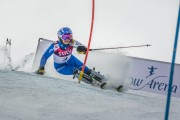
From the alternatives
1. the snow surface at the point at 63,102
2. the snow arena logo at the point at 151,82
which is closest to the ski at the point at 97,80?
the snow surface at the point at 63,102

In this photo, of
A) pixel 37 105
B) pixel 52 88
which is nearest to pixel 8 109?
pixel 37 105

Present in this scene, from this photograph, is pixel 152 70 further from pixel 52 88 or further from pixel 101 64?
pixel 52 88

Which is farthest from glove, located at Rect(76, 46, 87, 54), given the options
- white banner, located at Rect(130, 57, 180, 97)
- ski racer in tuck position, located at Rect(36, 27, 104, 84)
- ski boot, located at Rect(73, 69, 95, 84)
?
white banner, located at Rect(130, 57, 180, 97)

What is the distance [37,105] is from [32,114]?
96cm

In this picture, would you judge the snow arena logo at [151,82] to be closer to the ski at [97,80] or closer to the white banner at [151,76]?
the white banner at [151,76]

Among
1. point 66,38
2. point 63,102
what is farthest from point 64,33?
point 63,102

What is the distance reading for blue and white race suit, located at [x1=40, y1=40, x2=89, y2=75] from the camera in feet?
33.8

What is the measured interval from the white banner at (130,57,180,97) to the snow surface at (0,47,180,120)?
0.25m

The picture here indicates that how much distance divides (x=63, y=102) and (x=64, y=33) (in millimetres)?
4541

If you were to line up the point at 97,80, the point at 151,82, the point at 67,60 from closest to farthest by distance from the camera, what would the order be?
the point at 151,82 → the point at 97,80 → the point at 67,60

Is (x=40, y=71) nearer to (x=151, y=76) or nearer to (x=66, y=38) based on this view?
(x=66, y=38)

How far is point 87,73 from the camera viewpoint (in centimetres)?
1016

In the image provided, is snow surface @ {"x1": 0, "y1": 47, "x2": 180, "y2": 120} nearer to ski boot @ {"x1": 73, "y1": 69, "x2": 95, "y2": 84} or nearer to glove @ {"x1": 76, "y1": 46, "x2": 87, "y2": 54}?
ski boot @ {"x1": 73, "y1": 69, "x2": 95, "y2": 84}

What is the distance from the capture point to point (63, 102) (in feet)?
22.5
